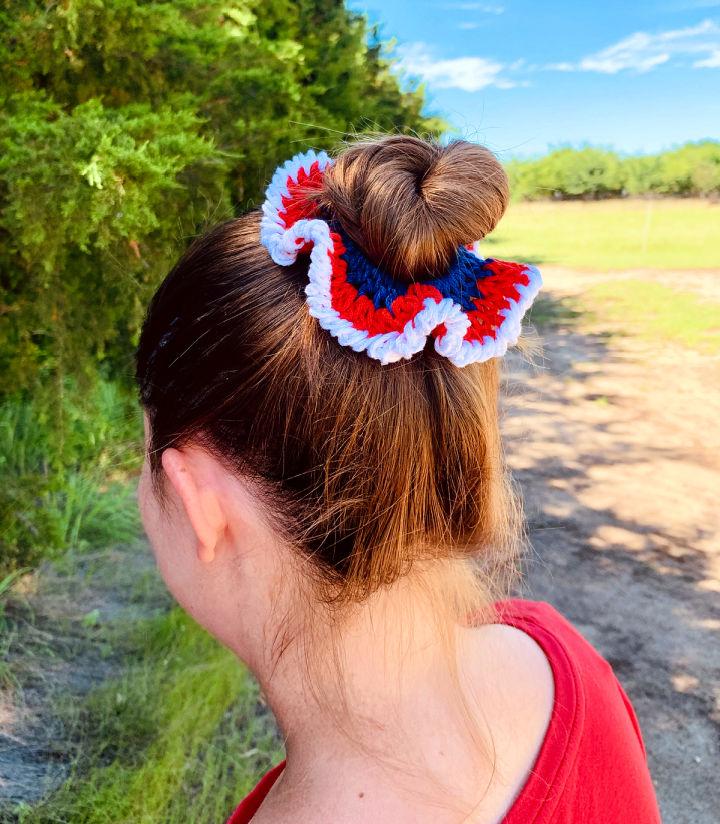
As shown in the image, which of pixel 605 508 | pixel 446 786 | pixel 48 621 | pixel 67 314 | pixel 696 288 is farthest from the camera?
pixel 696 288

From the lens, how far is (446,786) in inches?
41.9

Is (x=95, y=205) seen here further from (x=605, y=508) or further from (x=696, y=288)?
(x=696, y=288)

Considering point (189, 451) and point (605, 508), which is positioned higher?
point (189, 451)

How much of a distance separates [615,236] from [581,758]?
2150cm

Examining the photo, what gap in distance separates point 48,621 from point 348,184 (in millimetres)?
2971

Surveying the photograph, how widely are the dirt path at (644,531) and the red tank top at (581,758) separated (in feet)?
3.13

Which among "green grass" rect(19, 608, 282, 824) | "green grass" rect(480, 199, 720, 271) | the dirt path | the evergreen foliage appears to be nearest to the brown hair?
the evergreen foliage

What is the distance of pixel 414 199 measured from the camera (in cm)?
107

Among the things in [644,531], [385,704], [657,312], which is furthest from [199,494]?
[657,312]

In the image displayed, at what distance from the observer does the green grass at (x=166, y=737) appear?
250cm

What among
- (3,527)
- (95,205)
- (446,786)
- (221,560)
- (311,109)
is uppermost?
(311,109)

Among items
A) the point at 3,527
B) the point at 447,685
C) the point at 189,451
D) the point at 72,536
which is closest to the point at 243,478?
the point at 189,451

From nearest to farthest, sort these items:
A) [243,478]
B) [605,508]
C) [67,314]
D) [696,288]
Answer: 1. [243,478]
2. [67,314]
3. [605,508]
4. [696,288]

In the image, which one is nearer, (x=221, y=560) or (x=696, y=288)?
(x=221, y=560)
